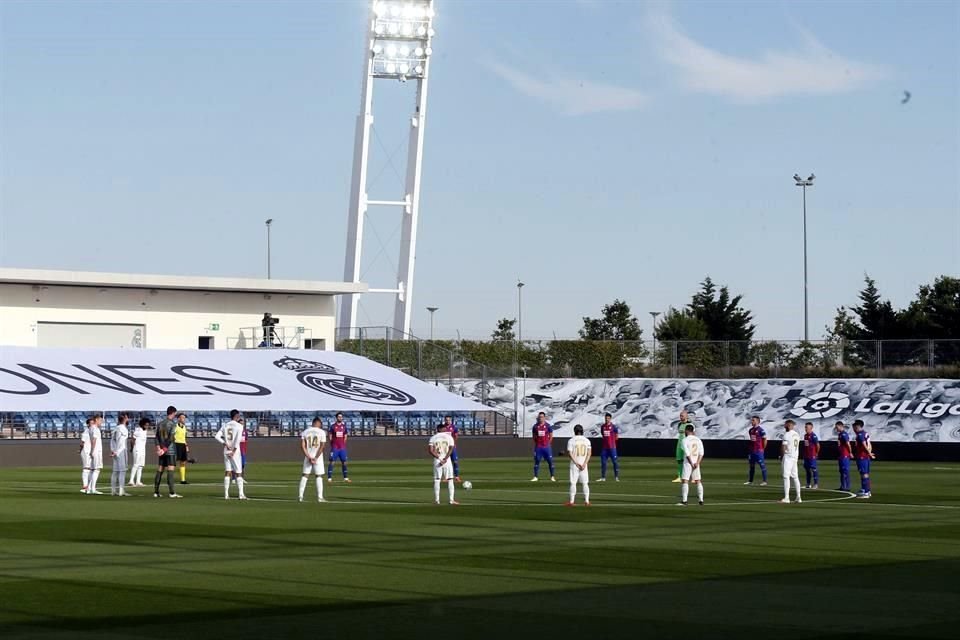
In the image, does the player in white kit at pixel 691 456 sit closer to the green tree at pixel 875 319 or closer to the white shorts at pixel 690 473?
the white shorts at pixel 690 473

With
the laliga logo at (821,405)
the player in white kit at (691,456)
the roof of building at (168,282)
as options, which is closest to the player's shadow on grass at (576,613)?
the player in white kit at (691,456)

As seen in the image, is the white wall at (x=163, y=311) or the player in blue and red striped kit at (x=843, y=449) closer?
the player in blue and red striped kit at (x=843, y=449)

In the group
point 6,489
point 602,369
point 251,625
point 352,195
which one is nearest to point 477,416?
point 602,369

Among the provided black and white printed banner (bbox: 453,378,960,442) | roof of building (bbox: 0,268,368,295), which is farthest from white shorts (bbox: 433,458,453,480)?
roof of building (bbox: 0,268,368,295)

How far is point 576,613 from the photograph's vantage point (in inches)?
577

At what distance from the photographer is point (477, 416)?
66500 mm

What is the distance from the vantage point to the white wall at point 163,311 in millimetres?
67312

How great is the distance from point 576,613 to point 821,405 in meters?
51.8

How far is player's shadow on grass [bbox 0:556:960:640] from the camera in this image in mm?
13477

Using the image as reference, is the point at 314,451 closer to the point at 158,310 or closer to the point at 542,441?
the point at 542,441

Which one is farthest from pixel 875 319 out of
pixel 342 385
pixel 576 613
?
pixel 576 613

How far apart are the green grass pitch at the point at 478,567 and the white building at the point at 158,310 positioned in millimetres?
35887

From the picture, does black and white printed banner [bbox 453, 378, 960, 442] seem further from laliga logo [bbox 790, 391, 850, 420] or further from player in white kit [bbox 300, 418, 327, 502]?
player in white kit [bbox 300, 418, 327, 502]

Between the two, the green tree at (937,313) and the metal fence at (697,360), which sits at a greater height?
the green tree at (937,313)
